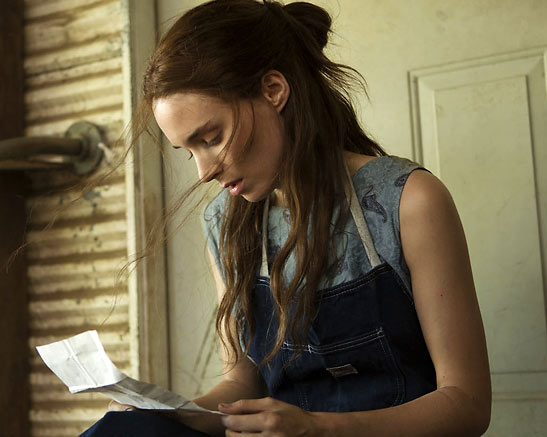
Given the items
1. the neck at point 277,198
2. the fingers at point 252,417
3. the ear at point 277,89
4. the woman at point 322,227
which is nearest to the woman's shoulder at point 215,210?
the neck at point 277,198

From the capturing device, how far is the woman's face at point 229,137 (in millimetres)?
1242

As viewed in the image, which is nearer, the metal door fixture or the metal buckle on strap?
the metal buckle on strap

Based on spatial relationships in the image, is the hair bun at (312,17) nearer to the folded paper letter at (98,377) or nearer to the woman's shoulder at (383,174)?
the woman's shoulder at (383,174)

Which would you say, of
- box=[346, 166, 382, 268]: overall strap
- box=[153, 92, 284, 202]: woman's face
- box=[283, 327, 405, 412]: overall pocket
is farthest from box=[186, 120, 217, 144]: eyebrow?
box=[283, 327, 405, 412]: overall pocket

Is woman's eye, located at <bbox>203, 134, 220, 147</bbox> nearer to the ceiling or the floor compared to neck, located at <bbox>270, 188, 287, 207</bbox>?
nearer to the ceiling

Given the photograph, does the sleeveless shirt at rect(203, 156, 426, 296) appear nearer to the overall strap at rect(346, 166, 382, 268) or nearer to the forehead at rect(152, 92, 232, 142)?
the overall strap at rect(346, 166, 382, 268)

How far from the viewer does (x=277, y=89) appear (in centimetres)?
130

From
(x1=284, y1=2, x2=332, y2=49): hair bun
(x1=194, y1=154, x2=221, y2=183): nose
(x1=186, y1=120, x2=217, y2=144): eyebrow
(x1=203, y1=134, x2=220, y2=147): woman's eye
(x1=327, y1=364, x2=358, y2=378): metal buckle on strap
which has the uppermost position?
(x1=284, y1=2, x2=332, y2=49): hair bun

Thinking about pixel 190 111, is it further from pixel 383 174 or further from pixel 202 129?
pixel 383 174

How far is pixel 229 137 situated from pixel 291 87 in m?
0.16

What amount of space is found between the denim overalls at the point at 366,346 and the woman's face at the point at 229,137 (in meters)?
0.18

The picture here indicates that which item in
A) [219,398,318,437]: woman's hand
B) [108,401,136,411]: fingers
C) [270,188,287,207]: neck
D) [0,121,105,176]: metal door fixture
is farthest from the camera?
[0,121,105,176]: metal door fixture

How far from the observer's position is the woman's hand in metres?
1.07

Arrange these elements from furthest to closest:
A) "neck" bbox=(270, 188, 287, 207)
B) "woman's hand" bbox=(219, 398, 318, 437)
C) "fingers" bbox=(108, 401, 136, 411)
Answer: "neck" bbox=(270, 188, 287, 207), "fingers" bbox=(108, 401, 136, 411), "woman's hand" bbox=(219, 398, 318, 437)
